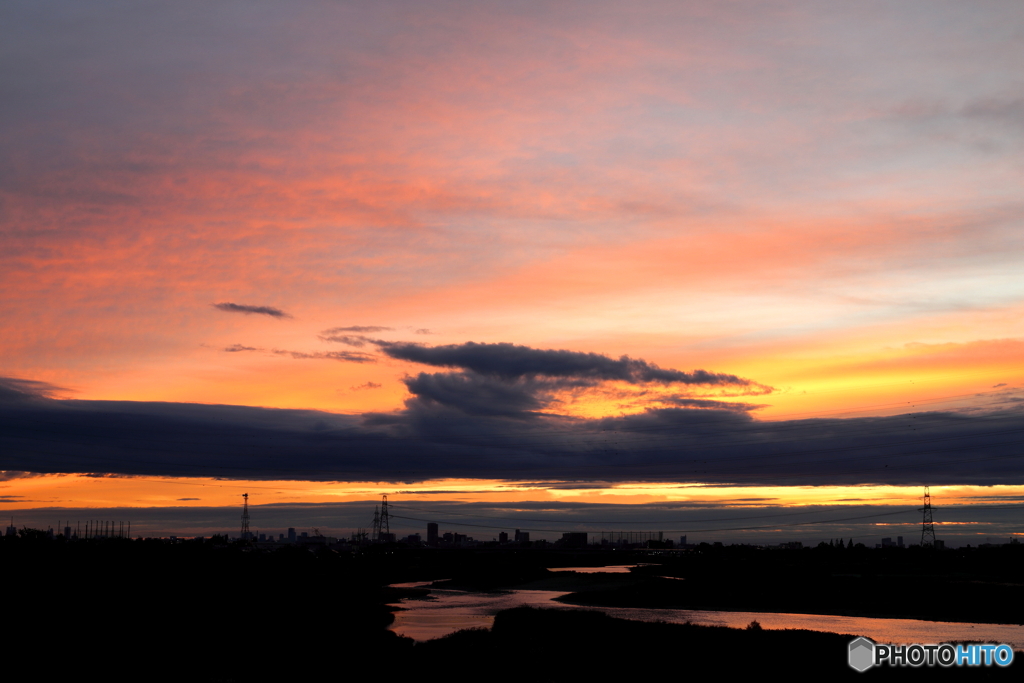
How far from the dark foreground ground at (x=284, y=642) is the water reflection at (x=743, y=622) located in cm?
724

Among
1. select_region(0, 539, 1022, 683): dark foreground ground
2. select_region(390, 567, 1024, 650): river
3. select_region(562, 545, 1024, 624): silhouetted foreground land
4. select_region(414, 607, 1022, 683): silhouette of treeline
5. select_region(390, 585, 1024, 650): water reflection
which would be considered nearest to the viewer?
select_region(414, 607, 1022, 683): silhouette of treeline

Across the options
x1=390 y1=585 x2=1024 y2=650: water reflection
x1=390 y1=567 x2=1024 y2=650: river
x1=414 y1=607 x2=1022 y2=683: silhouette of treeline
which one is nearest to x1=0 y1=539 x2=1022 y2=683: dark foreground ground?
x1=414 y1=607 x2=1022 y2=683: silhouette of treeline

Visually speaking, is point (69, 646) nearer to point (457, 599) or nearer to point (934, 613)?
point (457, 599)

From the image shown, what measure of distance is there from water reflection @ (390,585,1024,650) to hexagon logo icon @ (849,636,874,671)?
23.8 meters

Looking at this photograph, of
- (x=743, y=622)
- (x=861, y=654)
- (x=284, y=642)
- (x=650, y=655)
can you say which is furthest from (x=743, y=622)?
(x=284, y=642)

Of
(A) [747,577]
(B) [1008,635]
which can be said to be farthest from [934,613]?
(A) [747,577]

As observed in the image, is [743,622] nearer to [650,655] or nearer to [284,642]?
[650,655]

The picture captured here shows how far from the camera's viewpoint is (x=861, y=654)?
63.3 m

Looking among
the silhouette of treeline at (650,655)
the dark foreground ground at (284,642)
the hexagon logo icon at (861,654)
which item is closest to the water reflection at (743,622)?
the dark foreground ground at (284,642)

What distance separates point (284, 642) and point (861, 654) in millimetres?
57809

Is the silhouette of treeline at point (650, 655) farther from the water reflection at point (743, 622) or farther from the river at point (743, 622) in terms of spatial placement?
the water reflection at point (743, 622)

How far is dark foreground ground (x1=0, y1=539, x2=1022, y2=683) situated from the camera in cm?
6425

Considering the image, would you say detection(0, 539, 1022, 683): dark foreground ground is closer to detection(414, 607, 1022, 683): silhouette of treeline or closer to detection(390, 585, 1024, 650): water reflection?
detection(414, 607, 1022, 683): silhouette of treeline

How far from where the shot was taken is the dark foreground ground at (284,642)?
64250 mm
